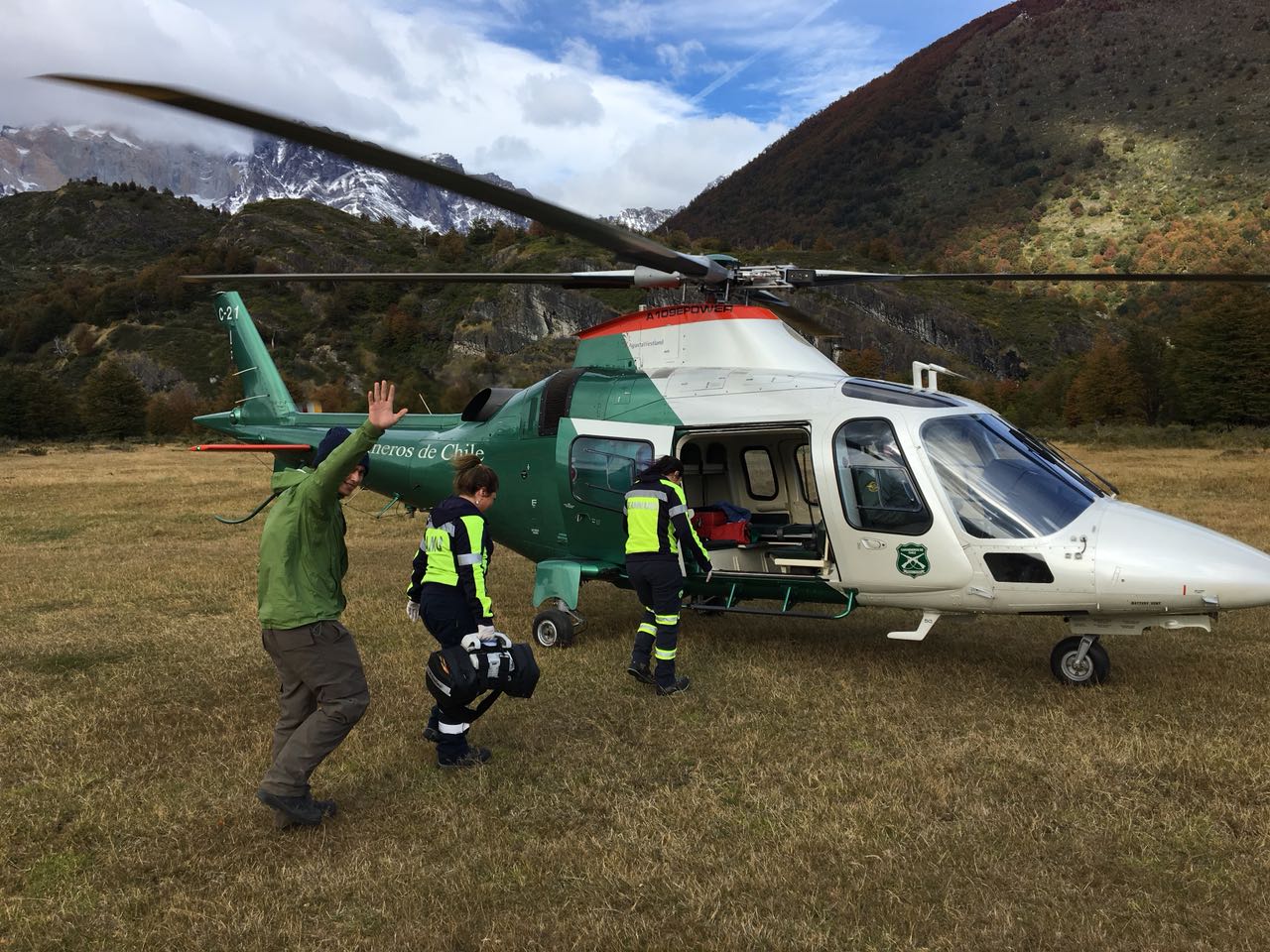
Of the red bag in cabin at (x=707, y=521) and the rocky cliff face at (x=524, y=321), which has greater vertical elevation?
the rocky cliff face at (x=524, y=321)

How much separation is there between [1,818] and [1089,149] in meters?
148

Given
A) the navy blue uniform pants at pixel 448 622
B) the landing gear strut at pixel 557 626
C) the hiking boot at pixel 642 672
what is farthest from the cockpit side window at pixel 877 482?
the navy blue uniform pants at pixel 448 622

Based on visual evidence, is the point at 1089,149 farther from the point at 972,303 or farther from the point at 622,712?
the point at 622,712

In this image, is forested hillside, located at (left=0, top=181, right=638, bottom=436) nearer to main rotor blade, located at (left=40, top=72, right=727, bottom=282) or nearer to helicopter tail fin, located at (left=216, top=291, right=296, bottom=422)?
Result: helicopter tail fin, located at (left=216, top=291, right=296, bottom=422)

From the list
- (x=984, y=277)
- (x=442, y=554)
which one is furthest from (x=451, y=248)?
(x=442, y=554)

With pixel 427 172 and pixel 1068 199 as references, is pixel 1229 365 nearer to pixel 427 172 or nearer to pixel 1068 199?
pixel 427 172

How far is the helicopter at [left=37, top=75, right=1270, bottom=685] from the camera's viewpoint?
6098 millimetres

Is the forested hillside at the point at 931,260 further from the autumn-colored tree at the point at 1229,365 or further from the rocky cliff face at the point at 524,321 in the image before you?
the rocky cliff face at the point at 524,321

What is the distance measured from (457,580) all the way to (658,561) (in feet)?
7.21

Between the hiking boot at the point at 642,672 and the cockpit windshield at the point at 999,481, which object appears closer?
the cockpit windshield at the point at 999,481

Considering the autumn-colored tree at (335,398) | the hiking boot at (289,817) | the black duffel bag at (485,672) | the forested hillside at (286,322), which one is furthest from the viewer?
the autumn-colored tree at (335,398)

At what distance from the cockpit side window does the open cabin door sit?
5.67ft

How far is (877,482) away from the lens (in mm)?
6922

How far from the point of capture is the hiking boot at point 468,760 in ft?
17.1
